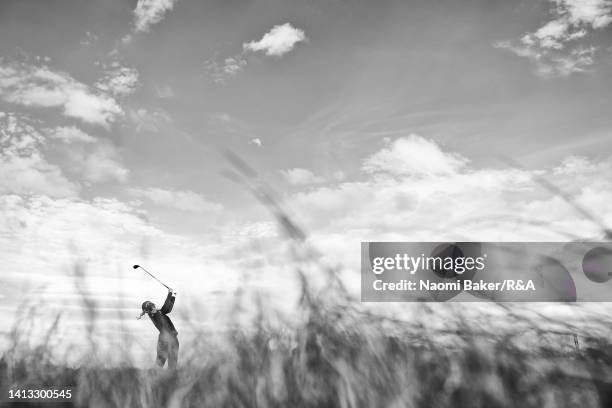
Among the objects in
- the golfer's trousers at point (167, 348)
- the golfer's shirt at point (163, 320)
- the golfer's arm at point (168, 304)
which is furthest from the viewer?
the golfer's arm at point (168, 304)

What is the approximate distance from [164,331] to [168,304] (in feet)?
4.68

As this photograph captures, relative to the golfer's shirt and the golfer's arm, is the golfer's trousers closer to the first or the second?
the golfer's shirt

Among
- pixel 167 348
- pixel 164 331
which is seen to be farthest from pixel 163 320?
pixel 167 348

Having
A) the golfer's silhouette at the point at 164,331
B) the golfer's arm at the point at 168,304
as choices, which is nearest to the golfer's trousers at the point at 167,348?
the golfer's silhouette at the point at 164,331

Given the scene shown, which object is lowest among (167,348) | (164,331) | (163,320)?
(167,348)

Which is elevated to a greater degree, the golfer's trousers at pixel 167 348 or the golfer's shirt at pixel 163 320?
the golfer's shirt at pixel 163 320

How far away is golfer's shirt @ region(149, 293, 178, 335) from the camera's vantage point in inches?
907

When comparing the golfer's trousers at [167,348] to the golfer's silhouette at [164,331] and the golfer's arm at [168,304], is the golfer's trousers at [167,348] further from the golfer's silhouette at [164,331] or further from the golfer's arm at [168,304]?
the golfer's arm at [168,304]

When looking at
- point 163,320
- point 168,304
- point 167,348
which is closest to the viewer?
→ point 167,348

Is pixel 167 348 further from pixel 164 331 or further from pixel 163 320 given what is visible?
pixel 163 320

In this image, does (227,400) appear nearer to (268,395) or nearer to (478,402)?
(268,395)

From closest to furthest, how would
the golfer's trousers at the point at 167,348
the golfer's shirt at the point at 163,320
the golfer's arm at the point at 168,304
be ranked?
the golfer's trousers at the point at 167,348, the golfer's shirt at the point at 163,320, the golfer's arm at the point at 168,304

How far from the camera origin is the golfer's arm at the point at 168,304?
76.2 feet

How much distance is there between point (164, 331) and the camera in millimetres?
22969
